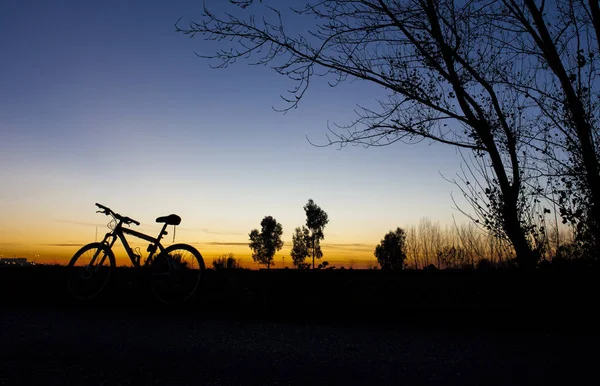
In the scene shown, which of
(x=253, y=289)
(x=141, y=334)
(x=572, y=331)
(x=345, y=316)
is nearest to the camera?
(x=141, y=334)

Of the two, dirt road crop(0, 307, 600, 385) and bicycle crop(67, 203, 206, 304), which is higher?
bicycle crop(67, 203, 206, 304)

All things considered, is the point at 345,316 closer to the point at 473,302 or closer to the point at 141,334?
the point at 473,302

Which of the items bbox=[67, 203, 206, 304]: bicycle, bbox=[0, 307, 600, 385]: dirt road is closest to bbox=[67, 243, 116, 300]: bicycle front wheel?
bbox=[67, 203, 206, 304]: bicycle

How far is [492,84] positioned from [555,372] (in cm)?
737

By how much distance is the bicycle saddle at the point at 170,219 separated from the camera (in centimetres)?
810

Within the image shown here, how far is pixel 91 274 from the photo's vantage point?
831cm

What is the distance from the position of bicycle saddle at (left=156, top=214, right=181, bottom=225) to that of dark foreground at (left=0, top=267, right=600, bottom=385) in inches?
50.8

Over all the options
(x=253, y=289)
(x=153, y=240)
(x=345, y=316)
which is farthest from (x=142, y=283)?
(x=345, y=316)

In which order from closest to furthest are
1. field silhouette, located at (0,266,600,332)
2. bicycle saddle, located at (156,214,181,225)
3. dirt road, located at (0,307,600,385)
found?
1. dirt road, located at (0,307,600,385)
2. field silhouette, located at (0,266,600,332)
3. bicycle saddle, located at (156,214,181,225)

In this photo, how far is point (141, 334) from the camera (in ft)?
18.2

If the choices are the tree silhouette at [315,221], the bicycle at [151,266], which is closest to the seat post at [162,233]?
the bicycle at [151,266]

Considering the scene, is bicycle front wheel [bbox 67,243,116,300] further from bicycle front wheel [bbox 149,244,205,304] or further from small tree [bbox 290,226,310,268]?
small tree [bbox 290,226,310,268]

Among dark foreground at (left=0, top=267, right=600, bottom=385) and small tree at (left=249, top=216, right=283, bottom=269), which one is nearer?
dark foreground at (left=0, top=267, right=600, bottom=385)

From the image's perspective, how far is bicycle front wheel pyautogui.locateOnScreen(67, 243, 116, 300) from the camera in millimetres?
8305
